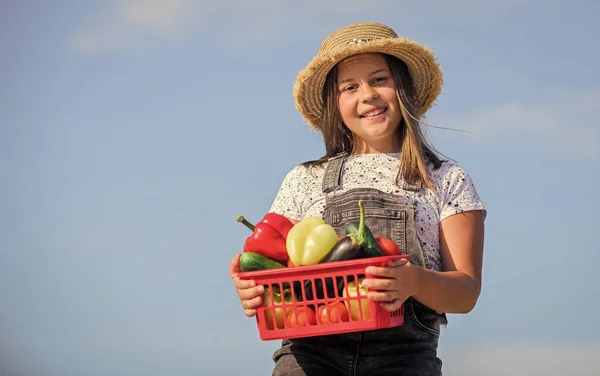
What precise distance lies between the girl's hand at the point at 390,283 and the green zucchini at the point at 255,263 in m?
0.51

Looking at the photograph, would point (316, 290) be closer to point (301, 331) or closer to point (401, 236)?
point (301, 331)

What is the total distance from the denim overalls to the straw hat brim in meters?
0.85

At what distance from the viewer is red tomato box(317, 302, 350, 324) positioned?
3291 millimetres

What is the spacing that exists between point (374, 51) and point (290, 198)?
960mm

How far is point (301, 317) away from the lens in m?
3.34

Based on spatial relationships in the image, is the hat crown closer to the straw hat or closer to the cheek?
the straw hat

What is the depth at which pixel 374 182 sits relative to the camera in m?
4.34

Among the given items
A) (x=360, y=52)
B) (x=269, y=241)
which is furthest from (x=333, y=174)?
(x=269, y=241)

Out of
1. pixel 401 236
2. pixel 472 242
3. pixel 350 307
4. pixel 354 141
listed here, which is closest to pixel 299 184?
pixel 354 141

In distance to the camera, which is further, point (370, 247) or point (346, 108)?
point (346, 108)

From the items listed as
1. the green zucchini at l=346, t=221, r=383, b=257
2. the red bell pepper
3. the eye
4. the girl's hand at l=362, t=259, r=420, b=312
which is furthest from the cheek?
the girl's hand at l=362, t=259, r=420, b=312

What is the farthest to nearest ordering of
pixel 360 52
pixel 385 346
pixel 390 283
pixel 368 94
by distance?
pixel 360 52
pixel 368 94
pixel 385 346
pixel 390 283

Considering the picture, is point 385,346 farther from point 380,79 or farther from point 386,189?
point 380,79

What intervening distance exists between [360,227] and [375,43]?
142 cm
